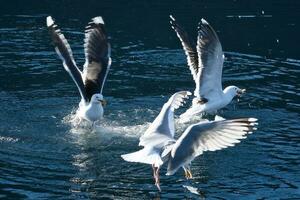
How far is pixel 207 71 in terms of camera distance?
602 inches

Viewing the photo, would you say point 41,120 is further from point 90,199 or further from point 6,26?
point 6,26

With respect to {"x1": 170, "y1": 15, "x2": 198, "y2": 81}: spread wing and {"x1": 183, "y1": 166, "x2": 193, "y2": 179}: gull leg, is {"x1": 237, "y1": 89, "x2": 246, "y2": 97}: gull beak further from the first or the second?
{"x1": 183, "y1": 166, "x2": 193, "y2": 179}: gull leg

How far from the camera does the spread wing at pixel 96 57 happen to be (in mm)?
15500

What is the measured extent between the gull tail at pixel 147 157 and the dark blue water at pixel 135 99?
0.61 metres

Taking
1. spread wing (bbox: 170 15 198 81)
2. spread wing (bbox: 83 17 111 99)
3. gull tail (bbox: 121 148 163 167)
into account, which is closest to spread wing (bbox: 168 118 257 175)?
gull tail (bbox: 121 148 163 167)

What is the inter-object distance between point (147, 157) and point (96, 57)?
469 cm

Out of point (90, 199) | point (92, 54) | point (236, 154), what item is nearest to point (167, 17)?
point (92, 54)

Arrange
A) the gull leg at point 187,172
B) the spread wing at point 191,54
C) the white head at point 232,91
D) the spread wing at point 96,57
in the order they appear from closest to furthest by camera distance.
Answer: the gull leg at point 187,172 < the spread wing at point 96,57 < the spread wing at point 191,54 < the white head at point 232,91

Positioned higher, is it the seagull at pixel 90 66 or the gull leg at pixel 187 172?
the seagull at pixel 90 66

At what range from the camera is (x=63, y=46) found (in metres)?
15.1

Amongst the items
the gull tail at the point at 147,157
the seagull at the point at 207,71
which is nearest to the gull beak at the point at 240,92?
the seagull at the point at 207,71

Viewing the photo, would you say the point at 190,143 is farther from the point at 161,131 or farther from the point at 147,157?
the point at 161,131

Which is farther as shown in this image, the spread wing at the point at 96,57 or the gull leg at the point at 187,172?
the spread wing at the point at 96,57

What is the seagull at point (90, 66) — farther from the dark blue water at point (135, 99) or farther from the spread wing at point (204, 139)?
the spread wing at point (204, 139)
